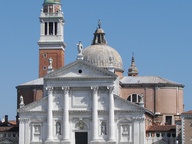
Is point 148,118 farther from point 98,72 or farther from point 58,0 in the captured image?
point 58,0

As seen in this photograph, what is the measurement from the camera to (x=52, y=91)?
7581cm

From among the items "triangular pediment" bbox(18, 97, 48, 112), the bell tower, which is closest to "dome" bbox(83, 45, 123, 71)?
the bell tower

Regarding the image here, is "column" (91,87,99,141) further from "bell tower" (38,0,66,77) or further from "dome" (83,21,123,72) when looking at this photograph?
"bell tower" (38,0,66,77)

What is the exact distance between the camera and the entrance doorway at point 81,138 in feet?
249

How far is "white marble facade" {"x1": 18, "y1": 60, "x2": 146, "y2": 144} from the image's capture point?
74.9 m

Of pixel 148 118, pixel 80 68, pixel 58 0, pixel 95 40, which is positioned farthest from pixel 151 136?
pixel 58 0

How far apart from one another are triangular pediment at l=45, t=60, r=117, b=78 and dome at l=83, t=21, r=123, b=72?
10.1 m

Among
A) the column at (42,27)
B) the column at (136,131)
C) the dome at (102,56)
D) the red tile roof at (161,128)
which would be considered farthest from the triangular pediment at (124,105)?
the column at (42,27)

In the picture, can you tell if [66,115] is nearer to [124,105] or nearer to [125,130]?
[124,105]

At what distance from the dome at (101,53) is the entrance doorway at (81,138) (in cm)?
1151

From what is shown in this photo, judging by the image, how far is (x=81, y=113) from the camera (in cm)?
7562

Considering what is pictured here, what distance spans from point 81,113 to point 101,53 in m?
12.8

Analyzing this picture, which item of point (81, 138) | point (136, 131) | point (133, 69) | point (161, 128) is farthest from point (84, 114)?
point (133, 69)

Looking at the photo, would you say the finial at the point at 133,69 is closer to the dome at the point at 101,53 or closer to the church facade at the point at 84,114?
the dome at the point at 101,53
